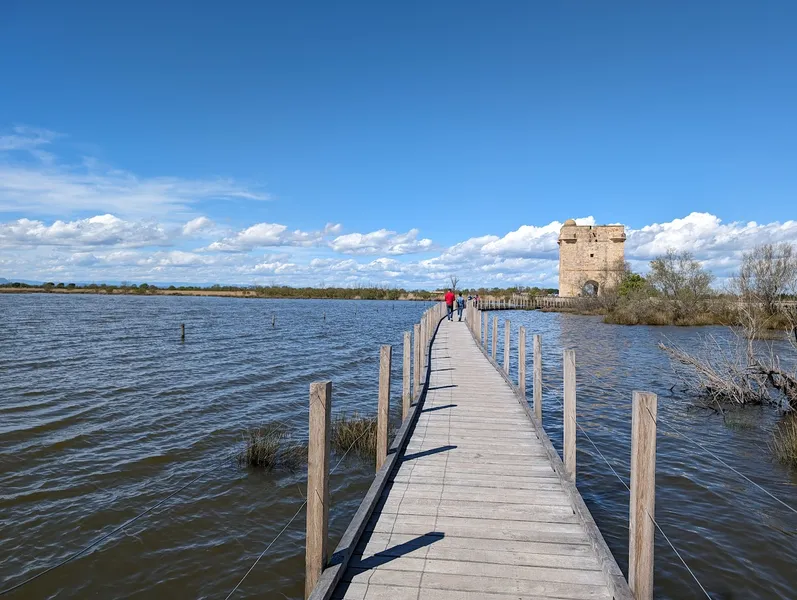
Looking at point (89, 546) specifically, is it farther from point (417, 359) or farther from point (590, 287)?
point (590, 287)

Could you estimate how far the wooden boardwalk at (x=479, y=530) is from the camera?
369 cm

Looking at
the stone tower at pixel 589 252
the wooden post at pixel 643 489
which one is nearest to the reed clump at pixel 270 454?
the wooden post at pixel 643 489

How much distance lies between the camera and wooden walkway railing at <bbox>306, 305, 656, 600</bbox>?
11.7ft

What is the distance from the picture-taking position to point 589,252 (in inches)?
2483

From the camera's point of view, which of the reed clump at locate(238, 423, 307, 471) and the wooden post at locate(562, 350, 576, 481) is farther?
the reed clump at locate(238, 423, 307, 471)

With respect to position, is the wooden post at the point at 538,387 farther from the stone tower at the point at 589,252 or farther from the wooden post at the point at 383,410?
the stone tower at the point at 589,252

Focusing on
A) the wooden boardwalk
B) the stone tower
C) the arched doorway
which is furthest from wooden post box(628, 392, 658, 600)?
the arched doorway

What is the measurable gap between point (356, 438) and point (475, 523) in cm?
496

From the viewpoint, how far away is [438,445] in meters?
7.19

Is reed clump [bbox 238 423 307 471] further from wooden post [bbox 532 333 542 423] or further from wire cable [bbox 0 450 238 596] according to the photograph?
wooden post [bbox 532 333 542 423]

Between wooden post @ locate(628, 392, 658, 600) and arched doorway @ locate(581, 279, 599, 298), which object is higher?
arched doorway @ locate(581, 279, 599, 298)

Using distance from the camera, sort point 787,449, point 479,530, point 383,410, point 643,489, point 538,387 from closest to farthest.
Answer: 1. point 643,489
2. point 479,530
3. point 383,410
4. point 538,387
5. point 787,449

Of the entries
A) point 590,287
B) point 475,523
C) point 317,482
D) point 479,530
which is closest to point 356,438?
point 475,523

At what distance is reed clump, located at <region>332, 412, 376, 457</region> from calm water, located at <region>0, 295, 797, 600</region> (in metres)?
0.50
